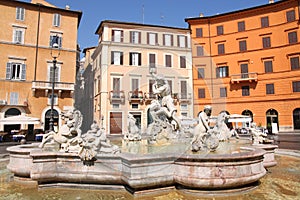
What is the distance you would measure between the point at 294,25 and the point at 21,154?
31.6 meters

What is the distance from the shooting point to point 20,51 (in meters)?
25.4

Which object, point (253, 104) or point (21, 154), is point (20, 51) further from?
point (253, 104)

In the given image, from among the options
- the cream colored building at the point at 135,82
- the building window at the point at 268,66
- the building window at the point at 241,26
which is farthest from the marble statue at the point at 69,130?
the building window at the point at 241,26

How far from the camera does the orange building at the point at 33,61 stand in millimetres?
24375

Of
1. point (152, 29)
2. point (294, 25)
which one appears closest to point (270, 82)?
point (294, 25)

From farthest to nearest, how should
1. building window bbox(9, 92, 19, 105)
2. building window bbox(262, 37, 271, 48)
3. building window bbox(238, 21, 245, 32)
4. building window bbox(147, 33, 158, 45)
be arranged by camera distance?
building window bbox(238, 21, 245, 32) < building window bbox(262, 37, 271, 48) < building window bbox(147, 33, 158, 45) < building window bbox(9, 92, 19, 105)

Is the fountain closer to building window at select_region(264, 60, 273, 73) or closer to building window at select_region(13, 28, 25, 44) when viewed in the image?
building window at select_region(13, 28, 25, 44)

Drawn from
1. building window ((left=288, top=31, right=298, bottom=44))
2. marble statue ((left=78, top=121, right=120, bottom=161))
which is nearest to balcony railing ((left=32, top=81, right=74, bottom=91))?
marble statue ((left=78, top=121, right=120, bottom=161))

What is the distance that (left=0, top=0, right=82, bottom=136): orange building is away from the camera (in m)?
24.4

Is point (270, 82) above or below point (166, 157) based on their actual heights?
above

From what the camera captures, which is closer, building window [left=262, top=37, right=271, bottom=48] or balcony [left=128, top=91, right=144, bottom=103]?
balcony [left=128, top=91, right=144, bottom=103]

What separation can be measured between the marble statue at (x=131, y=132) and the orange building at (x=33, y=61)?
17815 mm

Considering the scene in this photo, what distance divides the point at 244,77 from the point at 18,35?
2753cm

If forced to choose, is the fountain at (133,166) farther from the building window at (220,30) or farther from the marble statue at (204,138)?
the building window at (220,30)
